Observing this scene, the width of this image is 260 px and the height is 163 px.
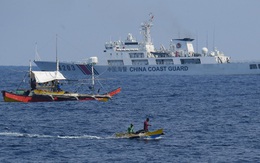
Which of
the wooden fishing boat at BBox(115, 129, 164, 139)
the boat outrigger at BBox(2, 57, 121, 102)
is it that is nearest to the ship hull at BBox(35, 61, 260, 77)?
the boat outrigger at BBox(2, 57, 121, 102)

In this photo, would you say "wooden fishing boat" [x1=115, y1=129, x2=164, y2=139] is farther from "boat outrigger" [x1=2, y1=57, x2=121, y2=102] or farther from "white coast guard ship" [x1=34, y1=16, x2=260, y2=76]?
"white coast guard ship" [x1=34, y1=16, x2=260, y2=76]

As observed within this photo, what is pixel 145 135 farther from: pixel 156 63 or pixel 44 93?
pixel 156 63

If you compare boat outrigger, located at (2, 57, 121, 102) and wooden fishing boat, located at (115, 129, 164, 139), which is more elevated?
boat outrigger, located at (2, 57, 121, 102)

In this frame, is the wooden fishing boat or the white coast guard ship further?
the white coast guard ship

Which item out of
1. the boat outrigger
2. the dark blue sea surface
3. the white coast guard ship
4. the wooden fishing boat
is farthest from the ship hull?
the wooden fishing boat

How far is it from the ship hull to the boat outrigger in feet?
252

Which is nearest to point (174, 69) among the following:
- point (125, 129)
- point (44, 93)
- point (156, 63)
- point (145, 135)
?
point (156, 63)

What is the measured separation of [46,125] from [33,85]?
78.3 ft

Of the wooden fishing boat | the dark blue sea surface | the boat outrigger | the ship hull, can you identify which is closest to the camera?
the dark blue sea surface

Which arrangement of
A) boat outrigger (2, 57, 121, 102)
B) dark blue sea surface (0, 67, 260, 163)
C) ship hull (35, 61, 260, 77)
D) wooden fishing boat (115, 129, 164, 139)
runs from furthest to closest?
ship hull (35, 61, 260, 77)
boat outrigger (2, 57, 121, 102)
wooden fishing boat (115, 129, 164, 139)
dark blue sea surface (0, 67, 260, 163)

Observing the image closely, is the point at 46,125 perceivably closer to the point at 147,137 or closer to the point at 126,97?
the point at 147,137

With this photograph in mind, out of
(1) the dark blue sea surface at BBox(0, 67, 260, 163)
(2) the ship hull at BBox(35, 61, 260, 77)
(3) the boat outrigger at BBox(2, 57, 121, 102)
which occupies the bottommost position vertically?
(1) the dark blue sea surface at BBox(0, 67, 260, 163)

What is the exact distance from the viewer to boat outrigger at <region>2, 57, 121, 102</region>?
7819 centimetres

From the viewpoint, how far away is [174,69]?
529 feet
